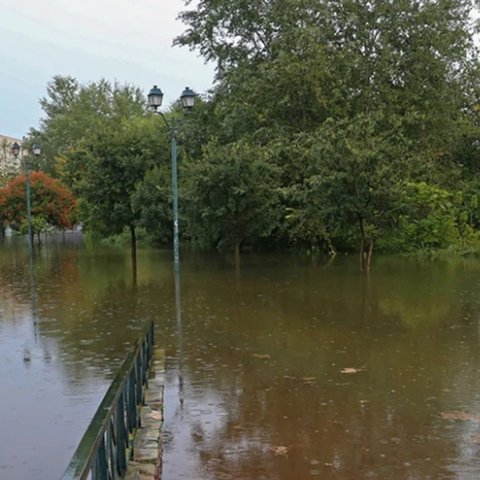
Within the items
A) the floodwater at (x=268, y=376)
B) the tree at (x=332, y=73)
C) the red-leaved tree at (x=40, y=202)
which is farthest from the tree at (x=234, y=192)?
the red-leaved tree at (x=40, y=202)

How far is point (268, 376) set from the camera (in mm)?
8555

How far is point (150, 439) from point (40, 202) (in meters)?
43.2

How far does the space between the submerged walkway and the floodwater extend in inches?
10.9

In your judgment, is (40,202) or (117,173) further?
(40,202)

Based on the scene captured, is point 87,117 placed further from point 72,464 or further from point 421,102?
point 72,464

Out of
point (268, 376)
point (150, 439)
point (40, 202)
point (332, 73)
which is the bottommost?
point (268, 376)

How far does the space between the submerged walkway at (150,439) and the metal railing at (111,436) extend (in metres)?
0.08

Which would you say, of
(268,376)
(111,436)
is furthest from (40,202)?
(111,436)

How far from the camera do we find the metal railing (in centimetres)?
306

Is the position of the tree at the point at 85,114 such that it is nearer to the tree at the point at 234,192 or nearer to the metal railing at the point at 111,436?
the tree at the point at 234,192

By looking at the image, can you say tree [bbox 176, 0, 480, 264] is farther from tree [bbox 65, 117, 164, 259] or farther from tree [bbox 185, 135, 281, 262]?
tree [bbox 65, 117, 164, 259]

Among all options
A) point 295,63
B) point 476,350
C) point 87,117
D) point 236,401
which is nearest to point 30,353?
point 236,401

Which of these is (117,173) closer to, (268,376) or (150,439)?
(268,376)

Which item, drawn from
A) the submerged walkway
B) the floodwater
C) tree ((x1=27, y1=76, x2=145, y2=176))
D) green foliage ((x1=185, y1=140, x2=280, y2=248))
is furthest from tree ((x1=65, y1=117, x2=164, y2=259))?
tree ((x1=27, y1=76, x2=145, y2=176))
